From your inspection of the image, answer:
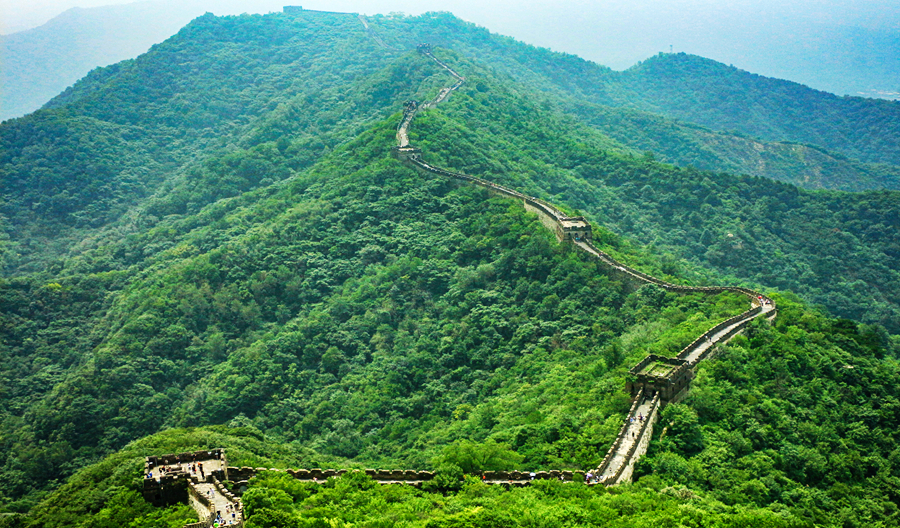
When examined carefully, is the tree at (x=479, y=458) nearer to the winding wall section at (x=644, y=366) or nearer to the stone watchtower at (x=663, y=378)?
the winding wall section at (x=644, y=366)

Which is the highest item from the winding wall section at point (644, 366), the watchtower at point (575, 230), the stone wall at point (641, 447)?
the watchtower at point (575, 230)

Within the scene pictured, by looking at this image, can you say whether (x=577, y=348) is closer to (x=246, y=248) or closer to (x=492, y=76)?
(x=246, y=248)

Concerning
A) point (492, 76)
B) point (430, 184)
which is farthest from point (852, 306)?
point (492, 76)

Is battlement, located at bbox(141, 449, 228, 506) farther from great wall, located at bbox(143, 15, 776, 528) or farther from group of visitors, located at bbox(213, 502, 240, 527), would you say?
group of visitors, located at bbox(213, 502, 240, 527)

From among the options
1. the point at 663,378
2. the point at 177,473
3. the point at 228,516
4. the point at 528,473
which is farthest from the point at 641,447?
the point at 177,473

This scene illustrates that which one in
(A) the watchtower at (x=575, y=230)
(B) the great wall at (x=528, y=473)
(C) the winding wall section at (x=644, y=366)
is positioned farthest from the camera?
(A) the watchtower at (x=575, y=230)

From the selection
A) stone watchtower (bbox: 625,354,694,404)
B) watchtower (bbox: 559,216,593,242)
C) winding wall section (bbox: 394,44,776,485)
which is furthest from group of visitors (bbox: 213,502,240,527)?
watchtower (bbox: 559,216,593,242)

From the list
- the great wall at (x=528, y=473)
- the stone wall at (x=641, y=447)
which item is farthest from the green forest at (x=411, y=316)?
the great wall at (x=528, y=473)

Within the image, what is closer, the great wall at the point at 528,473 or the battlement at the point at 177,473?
the great wall at the point at 528,473

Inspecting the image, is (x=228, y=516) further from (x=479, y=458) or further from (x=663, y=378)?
(x=663, y=378)
